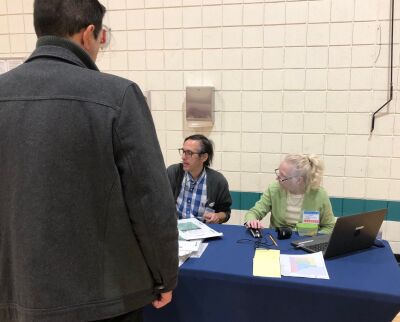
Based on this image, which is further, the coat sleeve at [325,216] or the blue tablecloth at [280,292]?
the coat sleeve at [325,216]

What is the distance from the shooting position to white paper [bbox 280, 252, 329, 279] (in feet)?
5.41

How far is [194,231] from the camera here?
6.91 ft

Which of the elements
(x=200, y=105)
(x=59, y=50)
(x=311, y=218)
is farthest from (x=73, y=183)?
(x=200, y=105)

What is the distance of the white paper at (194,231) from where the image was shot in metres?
2.02

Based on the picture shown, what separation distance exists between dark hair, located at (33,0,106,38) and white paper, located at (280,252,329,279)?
1.30 m

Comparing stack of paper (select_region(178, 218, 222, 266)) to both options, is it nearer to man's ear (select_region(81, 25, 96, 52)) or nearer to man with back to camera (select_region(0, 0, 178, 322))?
man with back to camera (select_region(0, 0, 178, 322))

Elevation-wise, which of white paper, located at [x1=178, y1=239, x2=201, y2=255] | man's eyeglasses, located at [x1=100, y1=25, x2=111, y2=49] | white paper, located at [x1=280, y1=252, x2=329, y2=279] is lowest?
white paper, located at [x1=280, y1=252, x2=329, y2=279]

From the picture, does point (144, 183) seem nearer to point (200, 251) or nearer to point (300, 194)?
point (200, 251)

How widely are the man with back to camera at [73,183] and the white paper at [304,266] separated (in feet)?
2.76

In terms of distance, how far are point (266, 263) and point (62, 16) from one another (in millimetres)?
1339

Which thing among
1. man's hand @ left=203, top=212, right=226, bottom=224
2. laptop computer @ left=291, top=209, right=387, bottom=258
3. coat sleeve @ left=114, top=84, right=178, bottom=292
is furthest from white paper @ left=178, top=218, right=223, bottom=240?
coat sleeve @ left=114, top=84, right=178, bottom=292

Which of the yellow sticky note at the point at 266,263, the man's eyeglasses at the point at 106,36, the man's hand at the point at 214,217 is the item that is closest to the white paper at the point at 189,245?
the yellow sticky note at the point at 266,263

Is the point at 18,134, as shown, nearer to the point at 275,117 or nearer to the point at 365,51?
the point at 275,117

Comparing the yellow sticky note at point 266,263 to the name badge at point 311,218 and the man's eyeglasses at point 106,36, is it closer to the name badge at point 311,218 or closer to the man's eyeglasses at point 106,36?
the name badge at point 311,218
